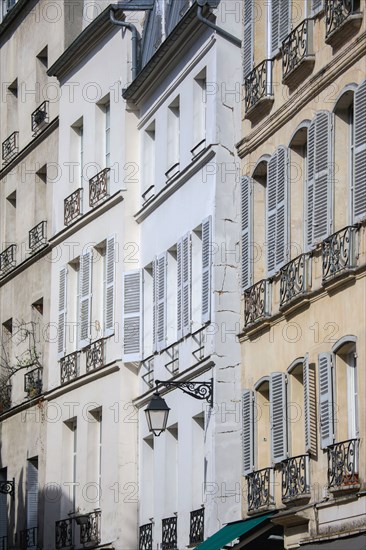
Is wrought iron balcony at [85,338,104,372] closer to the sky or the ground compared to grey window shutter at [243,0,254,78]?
closer to the ground

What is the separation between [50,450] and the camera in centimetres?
3797

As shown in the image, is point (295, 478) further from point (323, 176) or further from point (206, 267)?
point (206, 267)

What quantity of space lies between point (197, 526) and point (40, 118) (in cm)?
1475

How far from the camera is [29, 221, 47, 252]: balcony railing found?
40575 mm

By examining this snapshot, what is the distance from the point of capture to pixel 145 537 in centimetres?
3278

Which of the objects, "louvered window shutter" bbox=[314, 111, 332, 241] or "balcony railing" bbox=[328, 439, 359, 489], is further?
"louvered window shutter" bbox=[314, 111, 332, 241]

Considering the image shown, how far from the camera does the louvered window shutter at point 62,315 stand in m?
37.8

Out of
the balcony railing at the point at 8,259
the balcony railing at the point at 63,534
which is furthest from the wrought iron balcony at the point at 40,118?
the balcony railing at the point at 63,534

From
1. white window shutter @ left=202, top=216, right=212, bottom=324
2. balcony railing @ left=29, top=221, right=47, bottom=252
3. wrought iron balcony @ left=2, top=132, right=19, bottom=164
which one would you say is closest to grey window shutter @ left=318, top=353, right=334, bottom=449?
white window shutter @ left=202, top=216, right=212, bottom=324

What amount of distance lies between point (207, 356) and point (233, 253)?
5.79 ft

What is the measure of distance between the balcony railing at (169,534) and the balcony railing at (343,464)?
7.61 m

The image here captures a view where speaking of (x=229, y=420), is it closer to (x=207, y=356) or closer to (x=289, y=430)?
(x=207, y=356)

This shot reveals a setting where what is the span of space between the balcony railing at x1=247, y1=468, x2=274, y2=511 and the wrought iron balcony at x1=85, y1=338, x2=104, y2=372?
8591 millimetres

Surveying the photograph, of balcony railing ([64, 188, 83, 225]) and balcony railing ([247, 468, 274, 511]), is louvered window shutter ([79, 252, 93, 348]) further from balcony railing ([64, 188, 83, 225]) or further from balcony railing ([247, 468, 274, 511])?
balcony railing ([247, 468, 274, 511])
